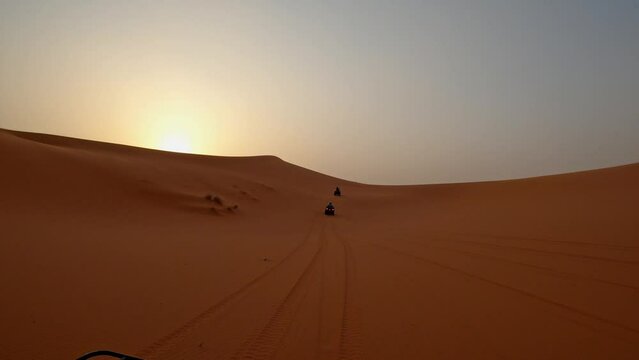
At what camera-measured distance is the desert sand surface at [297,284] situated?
461cm

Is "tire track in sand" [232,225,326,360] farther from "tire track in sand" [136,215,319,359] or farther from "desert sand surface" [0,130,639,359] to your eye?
"tire track in sand" [136,215,319,359]

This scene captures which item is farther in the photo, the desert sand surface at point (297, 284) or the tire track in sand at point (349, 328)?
the desert sand surface at point (297, 284)

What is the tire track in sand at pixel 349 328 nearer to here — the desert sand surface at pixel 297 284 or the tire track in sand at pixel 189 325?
the desert sand surface at pixel 297 284

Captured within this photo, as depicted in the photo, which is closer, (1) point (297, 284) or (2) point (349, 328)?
(2) point (349, 328)

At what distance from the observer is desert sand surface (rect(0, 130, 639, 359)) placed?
4613 millimetres

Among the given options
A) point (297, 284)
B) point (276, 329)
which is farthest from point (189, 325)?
point (297, 284)

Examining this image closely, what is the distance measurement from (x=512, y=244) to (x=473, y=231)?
3980 millimetres

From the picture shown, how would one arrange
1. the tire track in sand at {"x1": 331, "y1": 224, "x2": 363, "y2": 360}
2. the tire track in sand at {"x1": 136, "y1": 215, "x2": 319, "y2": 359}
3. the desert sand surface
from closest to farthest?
the tire track in sand at {"x1": 136, "y1": 215, "x2": 319, "y2": 359}
the tire track in sand at {"x1": 331, "y1": 224, "x2": 363, "y2": 360}
the desert sand surface

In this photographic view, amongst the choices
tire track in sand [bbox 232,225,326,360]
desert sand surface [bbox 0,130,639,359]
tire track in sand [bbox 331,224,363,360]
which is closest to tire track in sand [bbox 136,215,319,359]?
desert sand surface [bbox 0,130,639,359]

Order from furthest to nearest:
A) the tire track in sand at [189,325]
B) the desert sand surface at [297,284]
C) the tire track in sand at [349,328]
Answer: the desert sand surface at [297,284]
the tire track in sand at [349,328]
the tire track in sand at [189,325]

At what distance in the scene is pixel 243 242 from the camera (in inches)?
507

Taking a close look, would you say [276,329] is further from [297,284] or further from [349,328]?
[297,284]

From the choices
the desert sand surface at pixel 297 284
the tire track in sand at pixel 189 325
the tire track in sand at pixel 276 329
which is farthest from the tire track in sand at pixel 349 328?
the tire track in sand at pixel 189 325

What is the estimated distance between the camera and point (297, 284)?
7391mm
